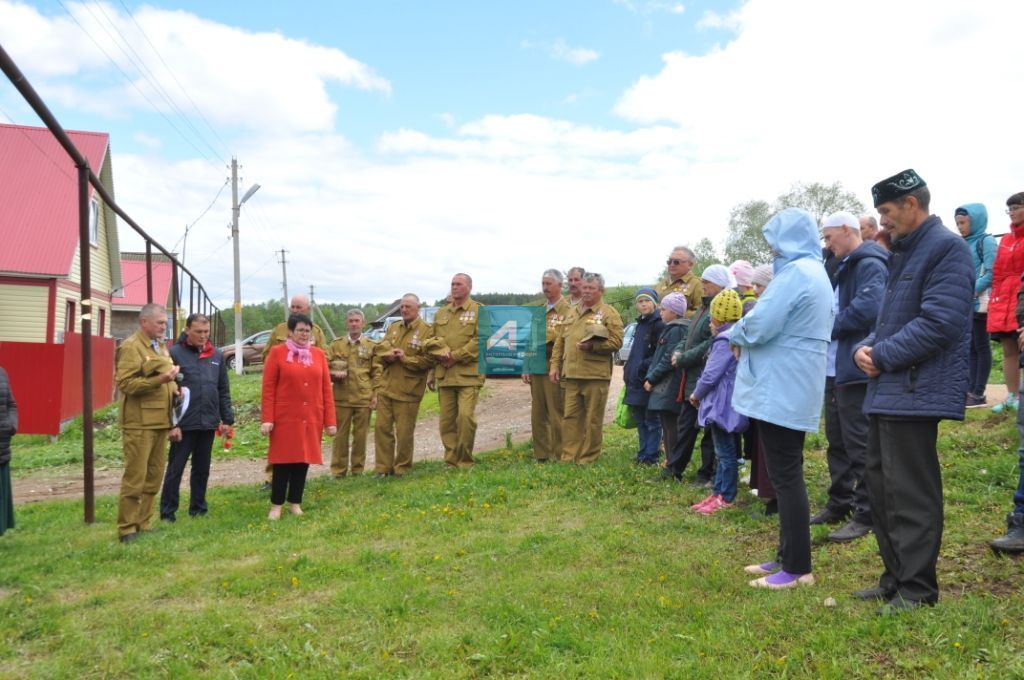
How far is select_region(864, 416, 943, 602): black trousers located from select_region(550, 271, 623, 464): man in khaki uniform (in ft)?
17.9

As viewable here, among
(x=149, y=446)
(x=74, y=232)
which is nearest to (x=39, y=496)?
(x=149, y=446)

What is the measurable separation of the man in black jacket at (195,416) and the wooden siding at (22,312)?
1758 centimetres

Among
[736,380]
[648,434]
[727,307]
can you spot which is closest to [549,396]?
[648,434]

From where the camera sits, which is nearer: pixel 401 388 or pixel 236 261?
pixel 401 388

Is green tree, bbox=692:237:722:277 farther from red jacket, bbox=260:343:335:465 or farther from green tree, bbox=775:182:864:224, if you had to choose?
red jacket, bbox=260:343:335:465

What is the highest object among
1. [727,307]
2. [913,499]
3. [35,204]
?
[35,204]

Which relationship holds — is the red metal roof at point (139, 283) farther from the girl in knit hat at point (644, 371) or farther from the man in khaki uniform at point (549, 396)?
the girl in knit hat at point (644, 371)

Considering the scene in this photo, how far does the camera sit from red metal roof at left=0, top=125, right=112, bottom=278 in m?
22.5

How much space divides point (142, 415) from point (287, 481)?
1597 millimetres

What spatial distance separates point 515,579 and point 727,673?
6.02 ft

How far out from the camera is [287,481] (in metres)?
8.34

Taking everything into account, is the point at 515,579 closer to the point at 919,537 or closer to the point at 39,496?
the point at 919,537

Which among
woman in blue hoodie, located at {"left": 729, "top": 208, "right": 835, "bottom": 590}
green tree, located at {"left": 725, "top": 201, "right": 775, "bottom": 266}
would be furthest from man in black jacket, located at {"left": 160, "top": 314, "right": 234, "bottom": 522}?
green tree, located at {"left": 725, "top": 201, "right": 775, "bottom": 266}

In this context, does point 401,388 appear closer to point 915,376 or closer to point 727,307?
point 727,307
